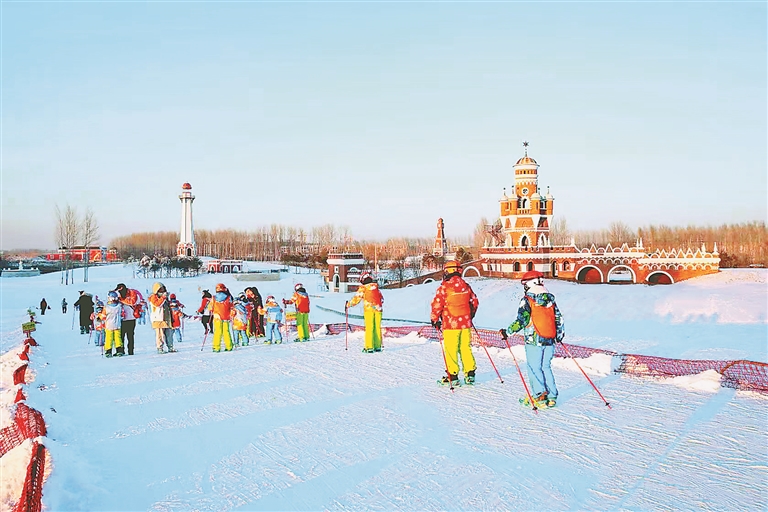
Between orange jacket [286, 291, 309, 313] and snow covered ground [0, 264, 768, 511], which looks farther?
orange jacket [286, 291, 309, 313]

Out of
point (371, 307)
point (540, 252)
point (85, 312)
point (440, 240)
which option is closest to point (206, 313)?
point (85, 312)

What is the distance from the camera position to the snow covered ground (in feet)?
14.3

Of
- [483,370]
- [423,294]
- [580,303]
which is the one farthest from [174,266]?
[483,370]

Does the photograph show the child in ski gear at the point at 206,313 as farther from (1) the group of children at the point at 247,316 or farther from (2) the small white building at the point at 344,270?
(2) the small white building at the point at 344,270

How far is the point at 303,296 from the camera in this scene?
1323cm

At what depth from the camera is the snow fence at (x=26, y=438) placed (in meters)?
3.84

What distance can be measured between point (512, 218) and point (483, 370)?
3066cm

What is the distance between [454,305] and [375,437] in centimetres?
277

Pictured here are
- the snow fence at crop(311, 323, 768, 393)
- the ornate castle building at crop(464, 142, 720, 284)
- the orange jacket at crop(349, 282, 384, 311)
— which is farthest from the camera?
the ornate castle building at crop(464, 142, 720, 284)

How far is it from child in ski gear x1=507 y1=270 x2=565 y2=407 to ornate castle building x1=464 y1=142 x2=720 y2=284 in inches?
1216

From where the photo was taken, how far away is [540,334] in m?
6.85

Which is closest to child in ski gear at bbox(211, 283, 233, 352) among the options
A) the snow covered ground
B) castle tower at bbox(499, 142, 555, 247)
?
the snow covered ground

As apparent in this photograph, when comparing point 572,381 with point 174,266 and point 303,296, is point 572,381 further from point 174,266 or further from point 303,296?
point 174,266

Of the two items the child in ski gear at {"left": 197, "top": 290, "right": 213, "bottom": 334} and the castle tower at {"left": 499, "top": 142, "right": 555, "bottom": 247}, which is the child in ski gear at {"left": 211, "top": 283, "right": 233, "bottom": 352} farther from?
the castle tower at {"left": 499, "top": 142, "right": 555, "bottom": 247}
